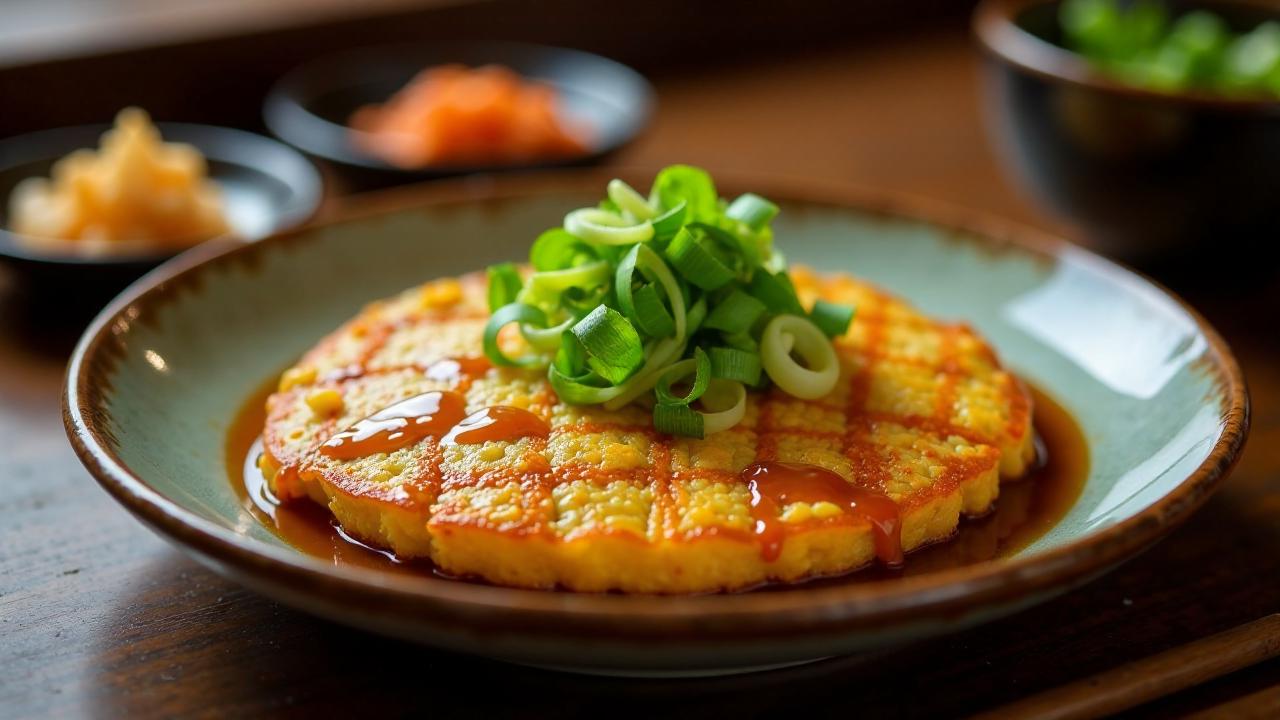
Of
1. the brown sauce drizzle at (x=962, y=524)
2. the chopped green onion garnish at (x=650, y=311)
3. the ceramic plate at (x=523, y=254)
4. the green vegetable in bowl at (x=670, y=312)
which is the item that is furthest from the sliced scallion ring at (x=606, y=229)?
the ceramic plate at (x=523, y=254)

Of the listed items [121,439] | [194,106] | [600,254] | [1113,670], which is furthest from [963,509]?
[194,106]

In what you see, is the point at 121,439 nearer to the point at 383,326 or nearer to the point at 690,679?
the point at 383,326

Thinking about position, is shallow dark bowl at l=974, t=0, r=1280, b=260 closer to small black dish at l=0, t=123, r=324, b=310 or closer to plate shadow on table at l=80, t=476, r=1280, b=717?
plate shadow on table at l=80, t=476, r=1280, b=717

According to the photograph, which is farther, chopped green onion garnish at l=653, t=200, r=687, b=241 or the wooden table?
chopped green onion garnish at l=653, t=200, r=687, b=241

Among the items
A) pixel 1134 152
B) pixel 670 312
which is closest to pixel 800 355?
pixel 670 312

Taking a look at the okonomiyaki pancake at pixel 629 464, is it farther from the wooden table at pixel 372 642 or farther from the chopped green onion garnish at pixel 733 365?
the wooden table at pixel 372 642

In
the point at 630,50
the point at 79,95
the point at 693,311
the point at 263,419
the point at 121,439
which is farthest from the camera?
the point at 630,50

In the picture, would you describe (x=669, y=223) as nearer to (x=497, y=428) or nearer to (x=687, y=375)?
(x=687, y=375)

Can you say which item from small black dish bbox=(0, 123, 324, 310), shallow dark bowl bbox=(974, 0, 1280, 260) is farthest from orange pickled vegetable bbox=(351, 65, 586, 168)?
shallow dark bowl bbox=(974, 0, 1280, 260)
